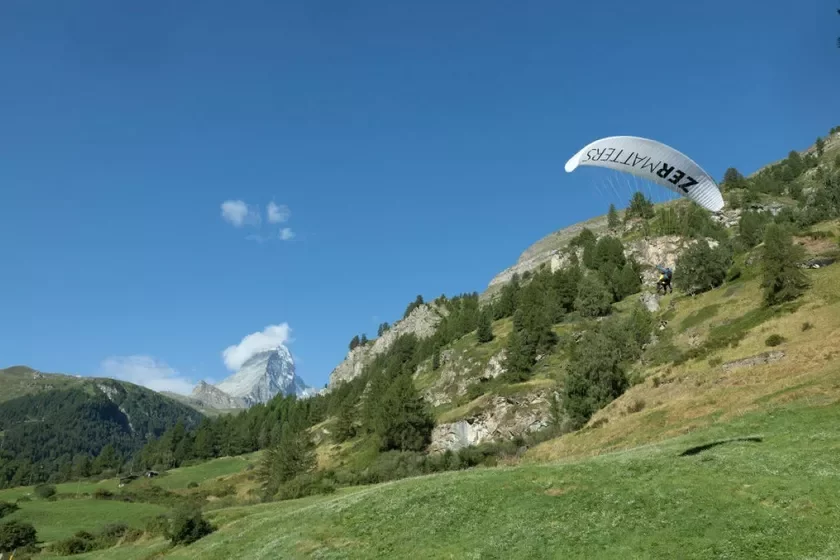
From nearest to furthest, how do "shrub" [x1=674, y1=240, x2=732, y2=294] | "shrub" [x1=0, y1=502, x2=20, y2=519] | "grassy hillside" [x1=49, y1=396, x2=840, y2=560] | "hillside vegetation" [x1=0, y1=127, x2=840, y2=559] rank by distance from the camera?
1. "grassy hillside" [x1=49, y1=396, x2=840, y2=560]
2. "hillside vegetation" [x1=0, y1=127, x2=840, y2=559]
3. "shrub" [x1=0, y1=502, x2=20, y2=519]
4. "shrub" [x1=674, y1=240, x2=732, y2=294]

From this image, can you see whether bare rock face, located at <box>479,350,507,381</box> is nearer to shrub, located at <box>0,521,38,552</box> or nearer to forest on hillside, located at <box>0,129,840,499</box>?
forest on hillside, located at <box>0,129,840,499</box>

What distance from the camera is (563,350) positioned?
377 feet

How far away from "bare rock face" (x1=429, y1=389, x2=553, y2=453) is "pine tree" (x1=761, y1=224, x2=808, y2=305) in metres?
33.7

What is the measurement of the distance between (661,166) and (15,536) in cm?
6978

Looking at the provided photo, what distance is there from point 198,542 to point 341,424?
106399 millimetres

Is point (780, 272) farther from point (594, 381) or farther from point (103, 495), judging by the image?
point (103, 495)

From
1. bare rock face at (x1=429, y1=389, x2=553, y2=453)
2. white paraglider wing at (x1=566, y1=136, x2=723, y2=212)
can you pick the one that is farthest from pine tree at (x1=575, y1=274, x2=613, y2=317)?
white paraglider wing at (x1=566, y1=136, x2=723, y2=212)

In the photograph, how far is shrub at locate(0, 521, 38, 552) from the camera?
57812 millimetres

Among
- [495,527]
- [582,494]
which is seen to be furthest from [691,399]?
[495,527]

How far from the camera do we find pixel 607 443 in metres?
46.6

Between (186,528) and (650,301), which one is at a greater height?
(650,301)

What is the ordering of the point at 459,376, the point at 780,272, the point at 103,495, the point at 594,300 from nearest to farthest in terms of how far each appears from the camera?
1. the point at 780,272
2. the point at 103,495
3. the point at 594,300
4. the point at 459,376

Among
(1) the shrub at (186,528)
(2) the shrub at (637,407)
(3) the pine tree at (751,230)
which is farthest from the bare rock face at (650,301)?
(1) the shrub at (186,528)

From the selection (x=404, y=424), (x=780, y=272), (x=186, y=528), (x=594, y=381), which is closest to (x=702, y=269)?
(x=780, y=272)
